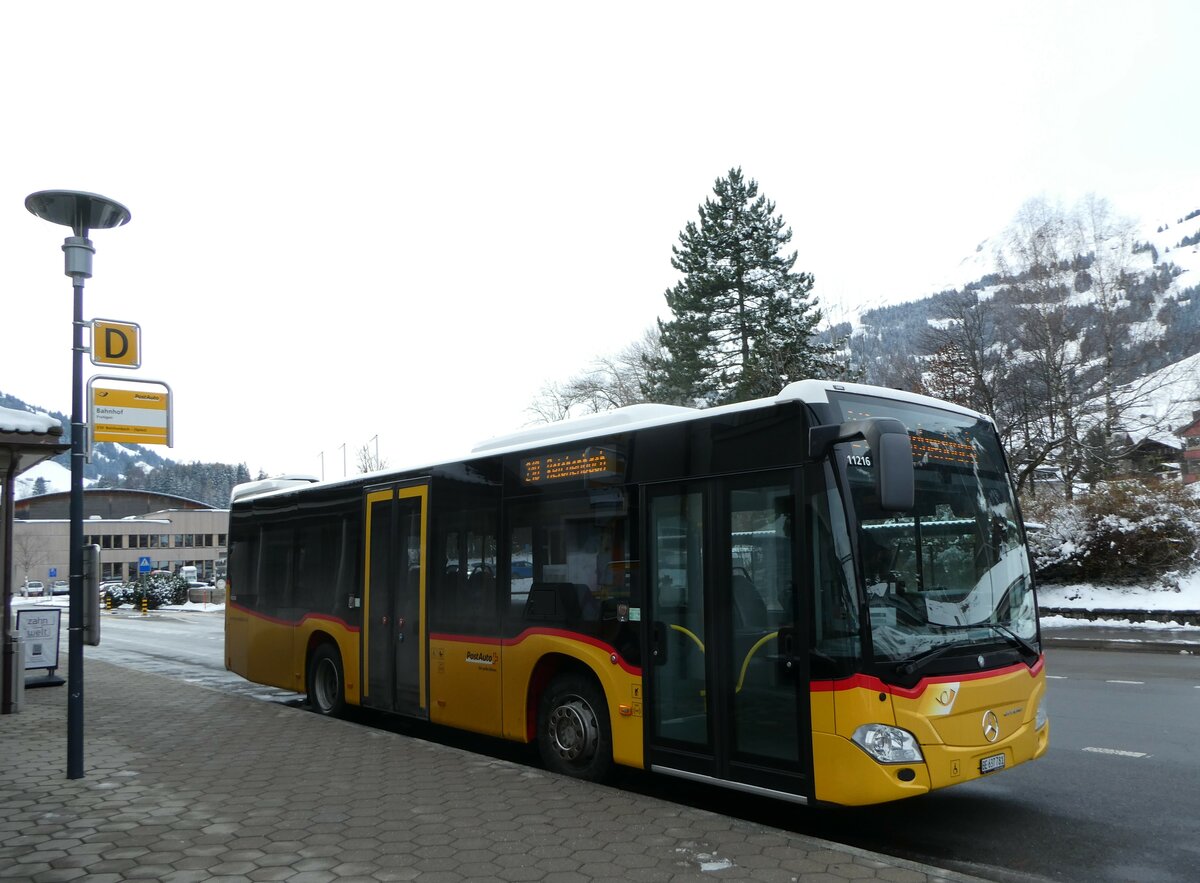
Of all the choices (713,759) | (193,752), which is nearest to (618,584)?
(713,759)

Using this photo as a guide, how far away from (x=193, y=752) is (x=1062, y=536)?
66.3ft

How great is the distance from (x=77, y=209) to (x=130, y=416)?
5.66 feet

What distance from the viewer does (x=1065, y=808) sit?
22.4ft

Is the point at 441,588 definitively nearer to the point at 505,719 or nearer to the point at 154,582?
the point at 505,719

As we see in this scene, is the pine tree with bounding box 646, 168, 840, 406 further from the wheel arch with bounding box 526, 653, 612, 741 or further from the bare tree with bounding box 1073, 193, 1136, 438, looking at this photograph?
the wheel arch with bounding box 526, 653, 612, 741

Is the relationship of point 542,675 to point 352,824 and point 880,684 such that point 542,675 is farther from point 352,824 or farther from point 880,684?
point 880,684

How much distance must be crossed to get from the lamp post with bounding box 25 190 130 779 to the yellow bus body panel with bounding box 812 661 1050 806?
5696 millimetres

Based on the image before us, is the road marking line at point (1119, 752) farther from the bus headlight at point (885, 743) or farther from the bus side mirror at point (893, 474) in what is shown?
the bus side mirror at point (893, 474)

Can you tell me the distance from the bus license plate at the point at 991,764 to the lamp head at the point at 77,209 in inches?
303

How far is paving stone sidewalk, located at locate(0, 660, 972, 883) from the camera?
17.2 ft

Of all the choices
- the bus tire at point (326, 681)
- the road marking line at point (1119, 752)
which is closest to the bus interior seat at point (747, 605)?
the road marking line at point (1119, 752)

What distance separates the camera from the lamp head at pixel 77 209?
7648mm

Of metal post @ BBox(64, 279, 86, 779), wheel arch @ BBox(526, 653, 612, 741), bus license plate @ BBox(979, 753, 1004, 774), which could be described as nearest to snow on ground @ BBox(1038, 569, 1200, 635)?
bus license plate @ BBox(979, 753, 1004, 774)

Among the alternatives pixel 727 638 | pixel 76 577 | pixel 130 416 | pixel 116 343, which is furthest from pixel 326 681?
pixel 727 638
